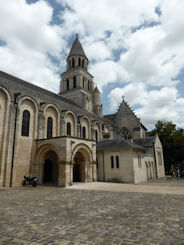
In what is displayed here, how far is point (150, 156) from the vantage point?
2580 centimetres

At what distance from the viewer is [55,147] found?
1741 centimetres

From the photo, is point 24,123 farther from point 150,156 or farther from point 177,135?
point 177,135

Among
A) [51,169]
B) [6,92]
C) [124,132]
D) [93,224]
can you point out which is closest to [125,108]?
[124,132]

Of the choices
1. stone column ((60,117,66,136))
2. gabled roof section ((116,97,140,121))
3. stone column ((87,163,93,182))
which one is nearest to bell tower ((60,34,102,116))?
Result: gabled roof section ((116,97,140,121))

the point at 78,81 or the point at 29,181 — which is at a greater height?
the point at 78,81

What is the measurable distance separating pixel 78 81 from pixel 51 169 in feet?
70.4

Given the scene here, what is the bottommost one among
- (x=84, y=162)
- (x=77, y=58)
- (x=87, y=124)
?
(x=84, y=162)

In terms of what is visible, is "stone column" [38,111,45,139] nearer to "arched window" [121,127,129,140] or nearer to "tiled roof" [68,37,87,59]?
"arched window" [121,127,129,140]

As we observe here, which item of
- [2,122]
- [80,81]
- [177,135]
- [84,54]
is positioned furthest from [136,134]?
[2,122]

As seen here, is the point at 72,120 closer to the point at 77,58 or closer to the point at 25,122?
the point at 25,122

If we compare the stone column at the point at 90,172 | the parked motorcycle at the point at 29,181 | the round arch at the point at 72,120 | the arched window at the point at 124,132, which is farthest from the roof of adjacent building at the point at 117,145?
the arched window at the point at 124,132

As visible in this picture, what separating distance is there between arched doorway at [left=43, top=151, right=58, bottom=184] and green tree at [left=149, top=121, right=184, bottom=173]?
2289 cm

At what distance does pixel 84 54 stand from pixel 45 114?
23808mm

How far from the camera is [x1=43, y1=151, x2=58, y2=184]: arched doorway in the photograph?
67.1 ft
